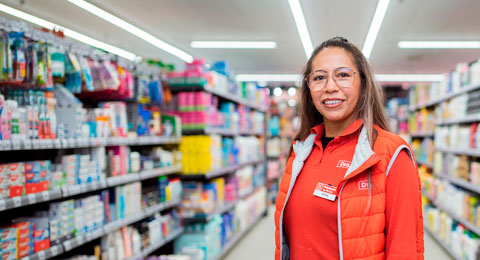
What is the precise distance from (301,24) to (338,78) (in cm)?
707

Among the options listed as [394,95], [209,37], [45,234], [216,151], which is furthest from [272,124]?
[394,95]

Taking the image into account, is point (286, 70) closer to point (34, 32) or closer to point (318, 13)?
point (318, 13)

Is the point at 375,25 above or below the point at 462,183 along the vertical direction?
above

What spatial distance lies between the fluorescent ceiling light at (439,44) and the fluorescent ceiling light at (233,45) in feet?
11.5

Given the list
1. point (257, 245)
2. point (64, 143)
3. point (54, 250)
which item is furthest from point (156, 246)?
point (257, 245)

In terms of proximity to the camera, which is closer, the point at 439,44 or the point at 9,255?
the point at 9,255

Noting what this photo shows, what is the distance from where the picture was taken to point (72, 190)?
283 centimetres

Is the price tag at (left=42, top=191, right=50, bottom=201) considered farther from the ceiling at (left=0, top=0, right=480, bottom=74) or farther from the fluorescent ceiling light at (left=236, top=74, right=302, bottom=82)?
the fluorescent ceiling light at (left=236, top=74, right=302, bottom=82)

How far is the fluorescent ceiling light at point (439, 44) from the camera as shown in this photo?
1078cm

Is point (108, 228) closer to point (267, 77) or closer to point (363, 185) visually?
point (363, 185)

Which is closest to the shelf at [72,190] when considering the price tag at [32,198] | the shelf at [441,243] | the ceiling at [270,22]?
the price tag at [32,198]

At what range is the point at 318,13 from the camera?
848cm

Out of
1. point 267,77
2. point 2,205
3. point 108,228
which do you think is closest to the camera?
point 2,205

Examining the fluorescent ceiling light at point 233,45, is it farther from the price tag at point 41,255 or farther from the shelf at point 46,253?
the price tag at point 41,255
